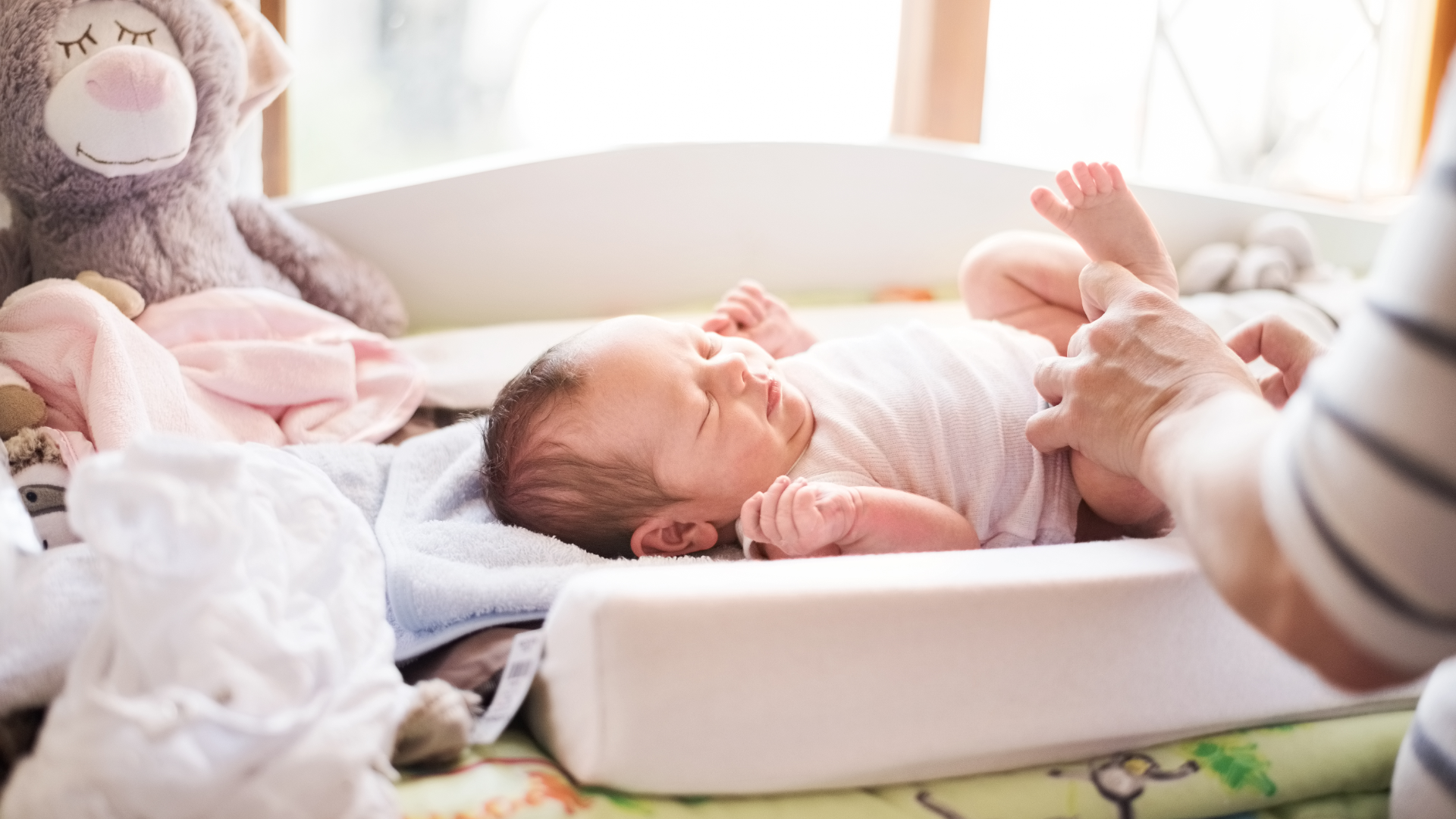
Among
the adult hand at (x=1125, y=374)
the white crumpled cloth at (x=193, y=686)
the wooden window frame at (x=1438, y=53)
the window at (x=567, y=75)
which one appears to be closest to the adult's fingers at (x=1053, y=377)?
the adult hand at (x=1125, y=374)

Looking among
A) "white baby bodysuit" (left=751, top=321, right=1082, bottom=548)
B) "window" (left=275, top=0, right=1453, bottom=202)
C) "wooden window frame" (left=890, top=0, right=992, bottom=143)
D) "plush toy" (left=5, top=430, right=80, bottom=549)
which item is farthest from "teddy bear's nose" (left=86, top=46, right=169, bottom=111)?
"wooden window frame" (left=890, top=0, right=992, bottom=143)

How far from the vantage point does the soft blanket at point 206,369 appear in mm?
943

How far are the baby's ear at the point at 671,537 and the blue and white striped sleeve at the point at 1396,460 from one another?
558 millimetres

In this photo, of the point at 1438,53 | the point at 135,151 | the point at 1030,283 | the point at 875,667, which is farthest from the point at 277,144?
the point at 1438,53

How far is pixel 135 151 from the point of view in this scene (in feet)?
3.55

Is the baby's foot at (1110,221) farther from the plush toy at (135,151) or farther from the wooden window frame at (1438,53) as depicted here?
the wooden window frame at (1438,53)

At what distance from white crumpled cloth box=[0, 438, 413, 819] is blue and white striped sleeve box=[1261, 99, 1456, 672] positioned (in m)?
0.49

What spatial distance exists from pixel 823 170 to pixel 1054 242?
52cm

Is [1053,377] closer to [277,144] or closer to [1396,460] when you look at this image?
[1396,460]

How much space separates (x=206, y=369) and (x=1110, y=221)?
33.9 inches

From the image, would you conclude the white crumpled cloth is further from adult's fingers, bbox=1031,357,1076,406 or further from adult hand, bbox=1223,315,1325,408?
adult hand, bbox=1223,315,1325,408

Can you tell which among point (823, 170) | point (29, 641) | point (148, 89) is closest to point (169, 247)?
point (148, 89)

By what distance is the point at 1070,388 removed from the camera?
2.79 feet

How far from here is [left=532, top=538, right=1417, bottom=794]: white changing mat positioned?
0.65 metres
